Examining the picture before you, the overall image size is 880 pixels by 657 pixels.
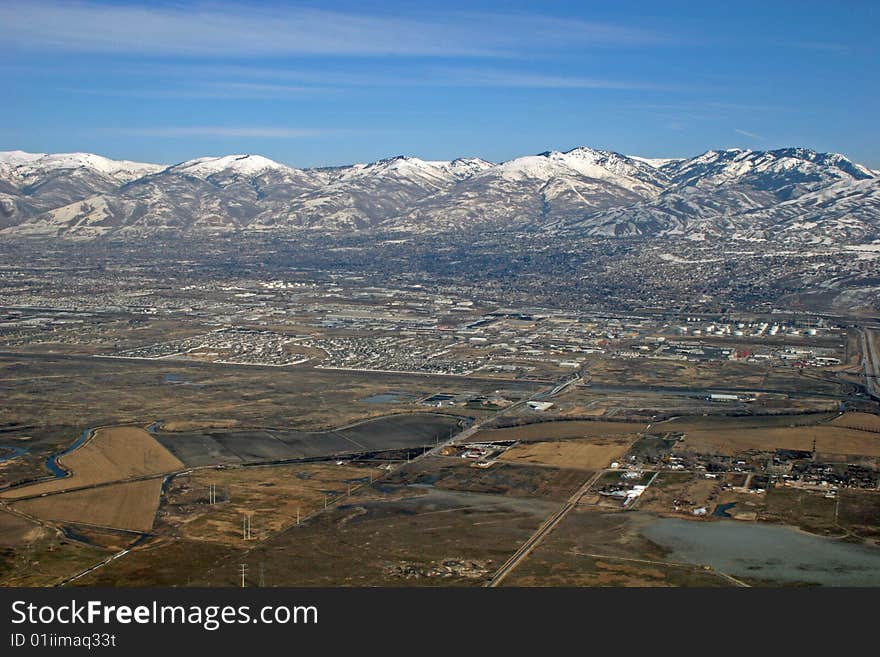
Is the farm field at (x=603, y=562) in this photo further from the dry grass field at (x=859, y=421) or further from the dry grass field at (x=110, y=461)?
the dry grass field at (x=859, y=421)

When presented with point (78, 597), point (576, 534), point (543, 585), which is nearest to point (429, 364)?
point (576, 534)

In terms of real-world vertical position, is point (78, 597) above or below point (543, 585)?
above

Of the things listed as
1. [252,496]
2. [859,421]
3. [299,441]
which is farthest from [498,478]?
[859,421]

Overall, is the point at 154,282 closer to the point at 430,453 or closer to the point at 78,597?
the point at 430,453

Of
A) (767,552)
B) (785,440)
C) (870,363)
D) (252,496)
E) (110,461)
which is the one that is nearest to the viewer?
→ (767,552)

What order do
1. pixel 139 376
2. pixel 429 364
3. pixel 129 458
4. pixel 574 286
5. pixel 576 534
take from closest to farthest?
1. pixel 576 534
2. pixel 129 458
3. pixel 139 376
4. pixel 429 364
5. pixel 574 286

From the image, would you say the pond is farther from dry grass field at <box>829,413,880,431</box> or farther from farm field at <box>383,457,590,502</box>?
dry grass field at <box>829,413,880,431</box>

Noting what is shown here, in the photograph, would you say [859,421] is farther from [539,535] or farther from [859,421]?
[539,535]
